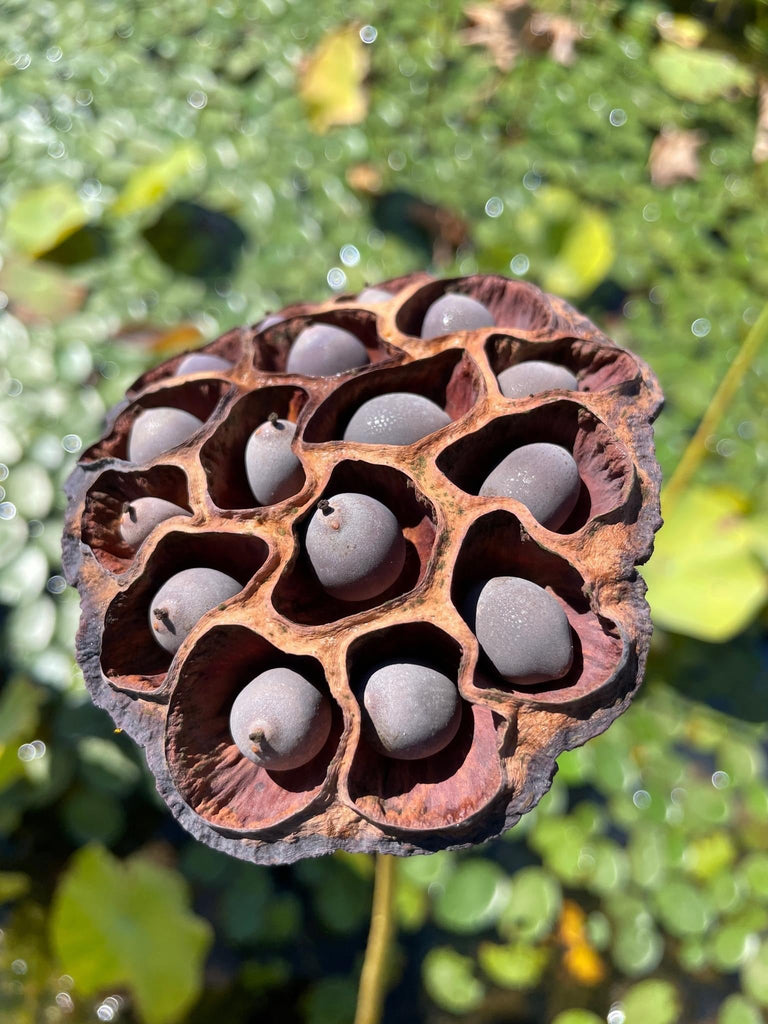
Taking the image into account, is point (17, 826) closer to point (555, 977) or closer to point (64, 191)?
point (555, 977)

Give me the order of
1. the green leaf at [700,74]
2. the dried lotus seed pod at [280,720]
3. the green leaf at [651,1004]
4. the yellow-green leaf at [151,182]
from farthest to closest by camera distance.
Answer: the green leaf at [700,74] → the yellow-green leaf at [151,182] → the green leaf at [651,1004] → the dried lotus seed pod at [280,720]

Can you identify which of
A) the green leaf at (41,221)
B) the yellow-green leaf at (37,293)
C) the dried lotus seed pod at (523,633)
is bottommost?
the yellow-green leaf at (37,293)

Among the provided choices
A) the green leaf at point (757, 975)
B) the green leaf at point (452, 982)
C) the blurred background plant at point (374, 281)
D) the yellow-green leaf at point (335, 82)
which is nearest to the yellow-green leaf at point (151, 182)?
the blurred background plant at point (374, 281)

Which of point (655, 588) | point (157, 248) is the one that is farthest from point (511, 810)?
point (157, 248)

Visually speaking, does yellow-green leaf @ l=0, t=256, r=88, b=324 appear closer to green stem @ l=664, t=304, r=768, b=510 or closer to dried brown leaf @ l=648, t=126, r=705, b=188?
green stem @ l=664, t=304, r=768, b=510

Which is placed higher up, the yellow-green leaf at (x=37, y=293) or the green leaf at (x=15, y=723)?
the yellow-green leaf at (x=37, y=293)

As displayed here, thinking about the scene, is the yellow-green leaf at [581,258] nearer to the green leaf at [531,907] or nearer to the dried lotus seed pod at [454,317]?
the dried lotus seed pod at [454,317]

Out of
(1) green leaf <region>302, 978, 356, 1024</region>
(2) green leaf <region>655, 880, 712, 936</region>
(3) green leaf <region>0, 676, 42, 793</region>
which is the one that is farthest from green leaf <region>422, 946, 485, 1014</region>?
(3) green leaf <region>0, 676, 42, 793</region>
